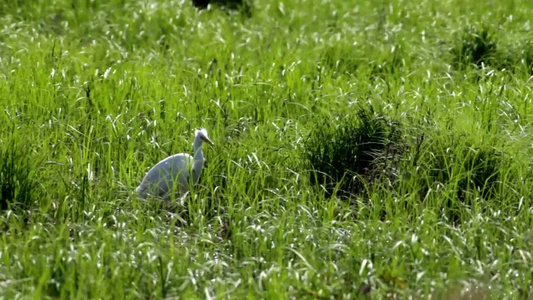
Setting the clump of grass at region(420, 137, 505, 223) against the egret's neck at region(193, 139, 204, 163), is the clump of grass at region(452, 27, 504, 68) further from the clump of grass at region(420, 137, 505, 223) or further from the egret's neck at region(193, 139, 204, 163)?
the egret's neck at region(193, 139, 204, 163)

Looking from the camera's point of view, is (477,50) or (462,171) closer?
(462,171)

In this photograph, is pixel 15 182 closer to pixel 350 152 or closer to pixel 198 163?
pixel 198 163

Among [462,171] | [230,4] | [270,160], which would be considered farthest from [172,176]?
[230,4]

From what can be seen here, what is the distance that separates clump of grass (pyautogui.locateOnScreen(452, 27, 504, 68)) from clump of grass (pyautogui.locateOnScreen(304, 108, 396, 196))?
2.34 meters

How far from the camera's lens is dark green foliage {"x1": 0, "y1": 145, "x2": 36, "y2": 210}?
4754 millimetres

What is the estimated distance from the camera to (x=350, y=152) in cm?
553

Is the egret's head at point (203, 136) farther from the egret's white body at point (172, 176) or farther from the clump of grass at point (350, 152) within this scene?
the clump of grass at point (350, 152)


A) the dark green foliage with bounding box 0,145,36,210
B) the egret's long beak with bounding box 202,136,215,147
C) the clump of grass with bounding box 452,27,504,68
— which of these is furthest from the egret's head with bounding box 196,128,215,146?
the clump of grass with bounding box 452,27,504,68

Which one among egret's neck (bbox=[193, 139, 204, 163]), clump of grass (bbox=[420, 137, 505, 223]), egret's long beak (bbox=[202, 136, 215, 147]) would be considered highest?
egret's long beak (bbox=[202, 136, 215, 147])

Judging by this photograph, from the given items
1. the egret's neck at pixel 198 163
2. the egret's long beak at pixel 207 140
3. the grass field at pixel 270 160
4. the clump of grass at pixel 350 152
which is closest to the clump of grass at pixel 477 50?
the grass field at pixel 270 160

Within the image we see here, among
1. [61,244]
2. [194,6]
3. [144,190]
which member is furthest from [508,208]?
[194,6]

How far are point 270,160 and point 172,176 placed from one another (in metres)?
0.78

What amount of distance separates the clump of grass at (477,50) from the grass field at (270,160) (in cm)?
2

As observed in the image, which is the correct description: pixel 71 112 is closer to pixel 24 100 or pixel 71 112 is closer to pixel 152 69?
pixel 24 100
